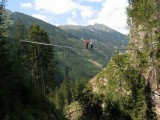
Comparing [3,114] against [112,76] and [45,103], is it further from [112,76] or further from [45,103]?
[112,76]

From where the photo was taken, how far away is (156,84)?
57750 millimetres

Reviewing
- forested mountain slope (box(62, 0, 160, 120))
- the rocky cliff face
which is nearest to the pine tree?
forested mountain slope (box(62, 0, 160, 120))

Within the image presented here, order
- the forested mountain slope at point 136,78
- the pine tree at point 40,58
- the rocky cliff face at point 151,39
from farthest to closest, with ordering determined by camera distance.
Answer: the pine tree at point 40,58, the rocky cliff face at point 151,39, the forested mountain slope at point 136,78

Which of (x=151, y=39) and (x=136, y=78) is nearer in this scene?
(x=151, y=39)

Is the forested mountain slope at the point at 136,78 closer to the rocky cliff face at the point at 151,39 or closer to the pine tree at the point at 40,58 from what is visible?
the rocky cliff face at the point at 151,39

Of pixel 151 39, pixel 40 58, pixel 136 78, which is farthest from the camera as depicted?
pixel 40 58

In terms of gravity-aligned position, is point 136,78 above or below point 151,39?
below

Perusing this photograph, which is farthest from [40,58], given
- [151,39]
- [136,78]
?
[151,39]

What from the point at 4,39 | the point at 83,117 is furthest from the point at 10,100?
the point at 83,117

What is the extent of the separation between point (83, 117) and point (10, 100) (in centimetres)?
4206

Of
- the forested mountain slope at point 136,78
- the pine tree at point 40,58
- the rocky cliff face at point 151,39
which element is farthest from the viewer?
the pine tree at point 40,58

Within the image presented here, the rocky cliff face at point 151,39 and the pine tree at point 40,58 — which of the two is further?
the pine tree at point 40,58

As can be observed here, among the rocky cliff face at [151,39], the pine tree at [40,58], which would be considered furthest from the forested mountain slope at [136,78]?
the pine tree at [40,58]

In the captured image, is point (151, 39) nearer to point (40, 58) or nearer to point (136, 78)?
point (136, 78)
